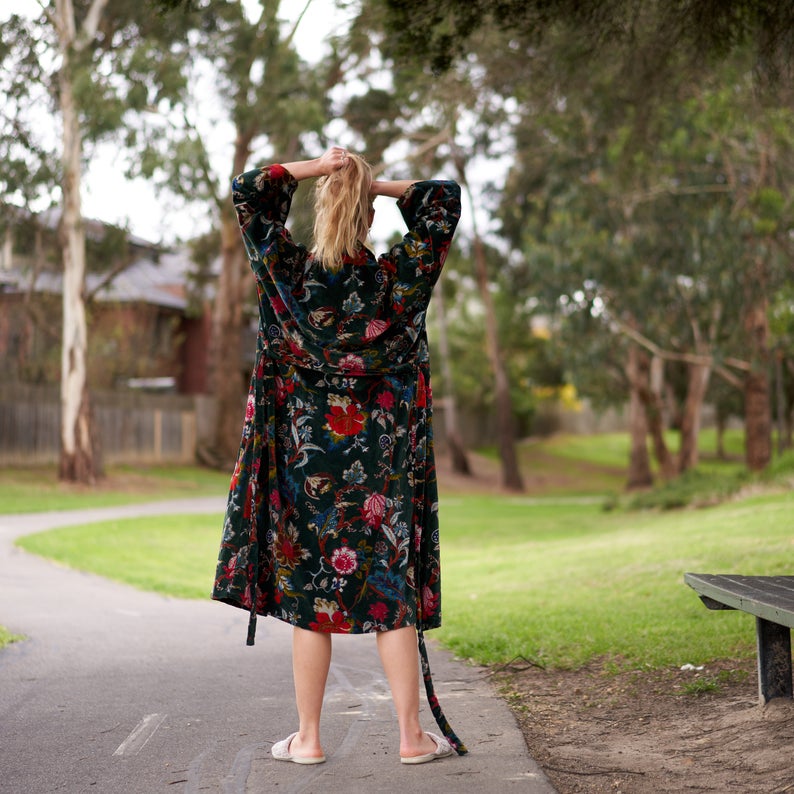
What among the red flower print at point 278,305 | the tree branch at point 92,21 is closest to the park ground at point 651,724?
the red flower print at point 278,305

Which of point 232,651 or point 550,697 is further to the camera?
point 232,651

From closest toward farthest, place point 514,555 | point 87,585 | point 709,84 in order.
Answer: point 87,585 < point 709,84 < point 514,555

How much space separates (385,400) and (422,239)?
57cm

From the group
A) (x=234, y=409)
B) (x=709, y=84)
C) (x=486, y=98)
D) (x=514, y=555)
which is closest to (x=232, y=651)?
(x=514, y=555)

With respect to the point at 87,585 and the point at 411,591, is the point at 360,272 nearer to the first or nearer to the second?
the point at 411,591

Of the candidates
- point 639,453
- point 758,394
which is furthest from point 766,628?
point 639,453

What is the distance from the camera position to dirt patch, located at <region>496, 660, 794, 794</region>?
3.23m

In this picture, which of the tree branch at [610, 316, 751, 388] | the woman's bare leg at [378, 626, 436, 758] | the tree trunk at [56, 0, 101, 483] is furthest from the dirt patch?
the tree trunk at [56, 0, 101, 483]

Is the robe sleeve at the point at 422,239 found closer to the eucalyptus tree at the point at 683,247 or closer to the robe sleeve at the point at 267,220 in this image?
the robe sleeve at the point at 267,220

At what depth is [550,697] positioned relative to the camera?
454 centimetres

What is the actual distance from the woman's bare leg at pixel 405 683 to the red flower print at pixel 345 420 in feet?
2.26

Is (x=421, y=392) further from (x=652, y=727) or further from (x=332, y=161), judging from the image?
(x=652, y=727)

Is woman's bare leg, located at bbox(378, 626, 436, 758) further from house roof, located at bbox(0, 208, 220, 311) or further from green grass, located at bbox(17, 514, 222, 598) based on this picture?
house roof, located at bbox(0, 208, 220, 311)

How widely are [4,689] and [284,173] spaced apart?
8.47ft
